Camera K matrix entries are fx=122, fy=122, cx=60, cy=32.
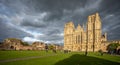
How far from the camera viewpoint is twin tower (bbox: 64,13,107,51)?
3127 inches

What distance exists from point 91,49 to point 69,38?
84.3 ft

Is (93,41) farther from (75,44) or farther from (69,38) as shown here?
(69,38)

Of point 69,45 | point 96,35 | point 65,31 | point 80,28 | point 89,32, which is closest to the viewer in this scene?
point 96,35

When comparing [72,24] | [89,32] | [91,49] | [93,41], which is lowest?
[91,49]

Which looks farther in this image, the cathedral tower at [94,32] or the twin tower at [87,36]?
the twin tower at [87,36]

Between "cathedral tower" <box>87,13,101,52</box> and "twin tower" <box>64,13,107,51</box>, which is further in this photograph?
"twin tower" <box>64,13,107,51</box>

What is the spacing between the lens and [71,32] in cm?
10269

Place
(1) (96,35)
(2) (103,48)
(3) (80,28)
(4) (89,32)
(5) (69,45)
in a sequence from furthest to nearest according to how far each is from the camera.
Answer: (5) (69,45)
(3) (80,28)
(4) (89,32)
(1) (96,35)
(2) (103,48)

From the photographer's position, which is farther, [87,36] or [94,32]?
[87,36]

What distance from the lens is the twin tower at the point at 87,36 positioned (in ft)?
261

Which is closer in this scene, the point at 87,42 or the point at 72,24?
the point at 87,42

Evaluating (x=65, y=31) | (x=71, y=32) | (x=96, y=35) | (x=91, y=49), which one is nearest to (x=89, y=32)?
(x=96, y=35)

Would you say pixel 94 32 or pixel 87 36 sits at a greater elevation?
pixel 94 32

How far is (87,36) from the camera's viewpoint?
284 feet
